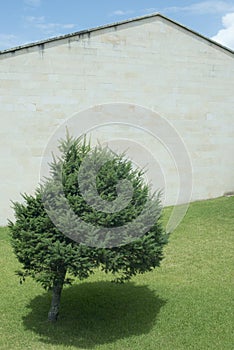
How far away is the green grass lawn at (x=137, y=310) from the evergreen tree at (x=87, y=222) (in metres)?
1.06

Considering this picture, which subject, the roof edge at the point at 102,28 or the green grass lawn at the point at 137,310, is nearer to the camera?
the green grass lawn at the point at 137,310

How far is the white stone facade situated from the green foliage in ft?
26.3

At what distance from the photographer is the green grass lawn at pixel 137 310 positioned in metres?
6.83

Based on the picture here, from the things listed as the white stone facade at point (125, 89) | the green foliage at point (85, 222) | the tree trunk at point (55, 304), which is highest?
the white stone facade at point (125, 89)

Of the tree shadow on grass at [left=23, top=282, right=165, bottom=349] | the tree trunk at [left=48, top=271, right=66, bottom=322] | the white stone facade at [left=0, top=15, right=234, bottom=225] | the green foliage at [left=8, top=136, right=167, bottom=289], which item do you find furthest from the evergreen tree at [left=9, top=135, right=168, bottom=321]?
the white stone facade at [left=0, top=15, right=234, bottom=225]

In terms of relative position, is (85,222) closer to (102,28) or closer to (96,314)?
(96,314)

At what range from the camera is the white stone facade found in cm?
1454

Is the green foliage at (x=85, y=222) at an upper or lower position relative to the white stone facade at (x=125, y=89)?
lower

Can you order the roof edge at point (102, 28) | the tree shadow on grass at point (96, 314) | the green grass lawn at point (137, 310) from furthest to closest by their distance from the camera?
the roof edge at point (102, 28) < the tree shadow on grass at point (96, 314) < the green grass lawn at point (137, 310)

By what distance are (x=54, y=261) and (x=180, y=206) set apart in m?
11.8

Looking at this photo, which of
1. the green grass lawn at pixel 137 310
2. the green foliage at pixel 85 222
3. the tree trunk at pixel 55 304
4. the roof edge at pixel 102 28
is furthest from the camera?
the roof edge at pixel 102 28

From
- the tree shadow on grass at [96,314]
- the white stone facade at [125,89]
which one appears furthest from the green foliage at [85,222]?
the white stone facade at [125,89]

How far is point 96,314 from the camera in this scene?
25.8ft

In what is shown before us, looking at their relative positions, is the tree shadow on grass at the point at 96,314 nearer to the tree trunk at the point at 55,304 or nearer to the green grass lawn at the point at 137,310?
the green grass lawn at the point at 137,310
